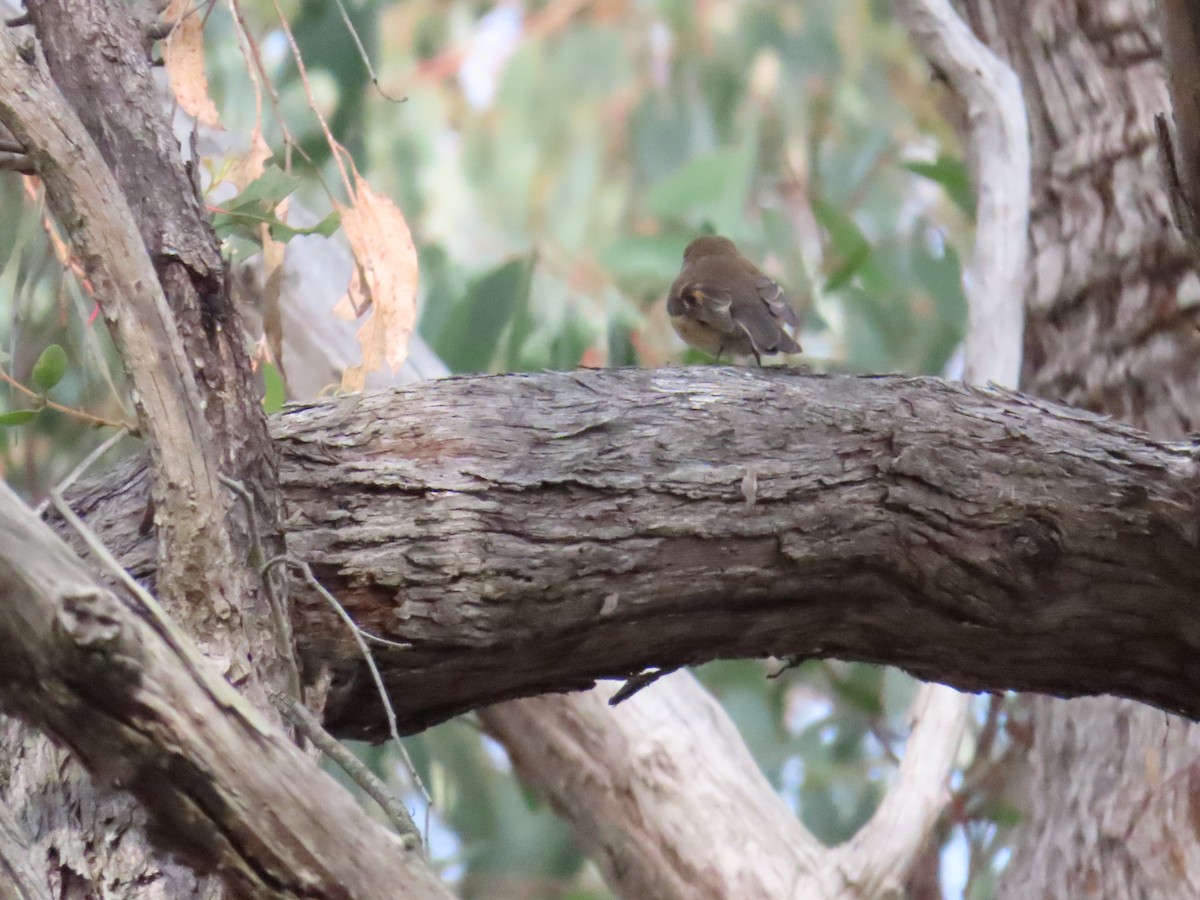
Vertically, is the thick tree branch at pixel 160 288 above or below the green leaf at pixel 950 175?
below

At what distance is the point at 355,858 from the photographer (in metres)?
0.71

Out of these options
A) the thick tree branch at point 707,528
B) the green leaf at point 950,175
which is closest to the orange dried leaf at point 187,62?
the thick tree branch at point 707,528

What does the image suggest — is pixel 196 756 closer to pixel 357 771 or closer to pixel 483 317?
pixel 357 771

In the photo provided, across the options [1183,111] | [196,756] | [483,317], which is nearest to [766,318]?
[483,317]

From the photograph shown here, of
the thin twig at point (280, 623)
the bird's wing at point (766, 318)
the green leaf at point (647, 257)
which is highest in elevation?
the green leaf at point (647, 257)

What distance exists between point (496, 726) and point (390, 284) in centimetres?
101

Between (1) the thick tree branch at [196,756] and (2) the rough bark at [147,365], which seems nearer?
(1) the thick tree branch at [196,756]

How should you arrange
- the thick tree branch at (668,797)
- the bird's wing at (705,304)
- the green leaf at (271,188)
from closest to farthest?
the green leaf at (271,188)
the thick tree branch at (668,797)
the bird's wing at (705,304)

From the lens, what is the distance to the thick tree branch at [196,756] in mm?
678

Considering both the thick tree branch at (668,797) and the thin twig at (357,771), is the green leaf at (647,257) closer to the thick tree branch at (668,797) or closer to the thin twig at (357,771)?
the thick tree branch at (668,797)

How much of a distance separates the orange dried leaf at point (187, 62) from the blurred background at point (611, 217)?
2.3 inches

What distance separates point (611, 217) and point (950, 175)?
8.57 feet

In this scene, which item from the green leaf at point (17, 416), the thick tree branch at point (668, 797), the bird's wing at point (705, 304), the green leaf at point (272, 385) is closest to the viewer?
the green leaf at point (17, 416)

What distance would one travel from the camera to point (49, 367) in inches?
42.4
